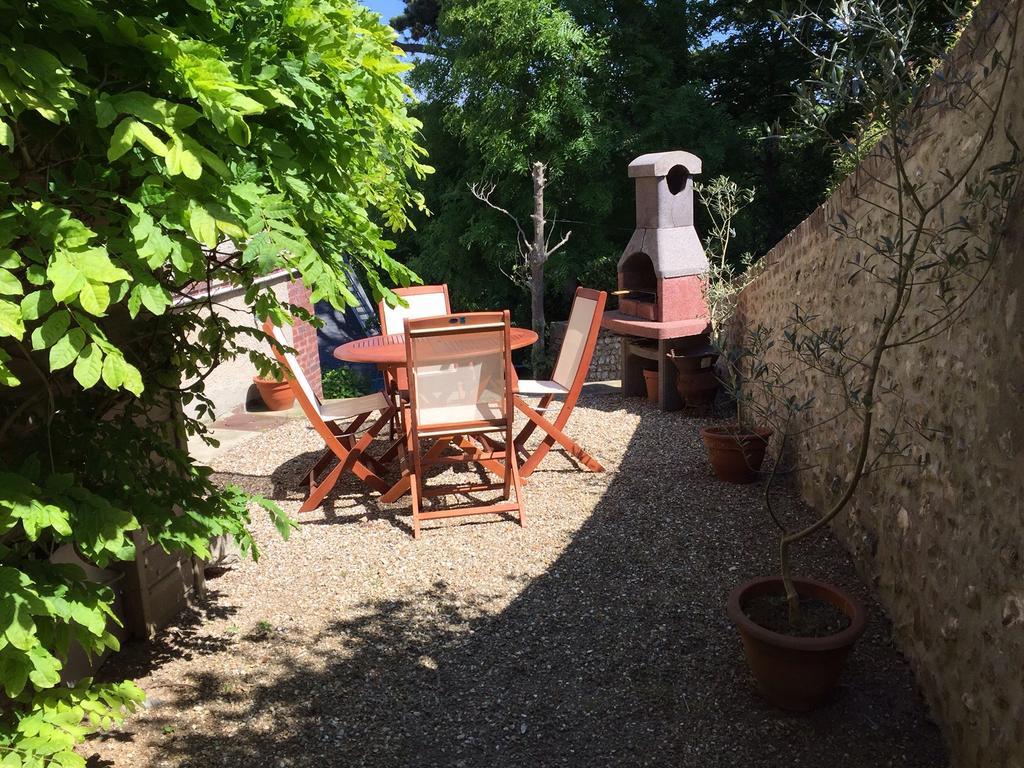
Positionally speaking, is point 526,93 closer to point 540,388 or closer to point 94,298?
point 540,388

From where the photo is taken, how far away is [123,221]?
5.56 feet

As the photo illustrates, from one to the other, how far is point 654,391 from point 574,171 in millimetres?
5567

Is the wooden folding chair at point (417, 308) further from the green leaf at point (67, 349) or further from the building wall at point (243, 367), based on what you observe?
the green leaf at point (67, 349)

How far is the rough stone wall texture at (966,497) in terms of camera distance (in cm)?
212

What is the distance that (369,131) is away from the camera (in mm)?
2430

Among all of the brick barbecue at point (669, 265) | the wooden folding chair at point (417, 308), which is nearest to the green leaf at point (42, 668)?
the wooden folding chair at point (417, 308)

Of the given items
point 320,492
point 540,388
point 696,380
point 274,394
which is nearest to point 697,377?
point 696,380

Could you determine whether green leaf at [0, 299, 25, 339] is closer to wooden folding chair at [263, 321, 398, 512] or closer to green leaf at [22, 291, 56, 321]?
green leaf at [22, 291, 56, 321]

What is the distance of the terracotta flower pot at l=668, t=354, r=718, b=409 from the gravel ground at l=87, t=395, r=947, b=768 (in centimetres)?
212

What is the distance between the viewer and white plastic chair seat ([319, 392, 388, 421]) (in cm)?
515

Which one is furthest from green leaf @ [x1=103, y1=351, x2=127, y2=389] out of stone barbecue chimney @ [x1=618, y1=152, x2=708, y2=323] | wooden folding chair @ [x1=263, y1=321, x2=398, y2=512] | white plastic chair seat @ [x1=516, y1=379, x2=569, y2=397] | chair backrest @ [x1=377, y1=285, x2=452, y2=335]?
stone barbecue chimney @ [x1=618, y1=152, x2=708, y2=323]

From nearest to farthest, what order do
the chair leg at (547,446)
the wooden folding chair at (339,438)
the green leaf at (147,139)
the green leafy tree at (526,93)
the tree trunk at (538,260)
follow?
the green leaf at (147,139) < the wooden folding chair at (339,438) < the chair leg at (547,446) < the tree trunk at (538,260) < the green leafy tree at (526,93)

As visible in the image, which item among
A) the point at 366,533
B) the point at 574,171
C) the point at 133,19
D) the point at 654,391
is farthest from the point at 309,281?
the point at 574,171

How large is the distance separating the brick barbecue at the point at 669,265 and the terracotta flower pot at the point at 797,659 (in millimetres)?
4449
